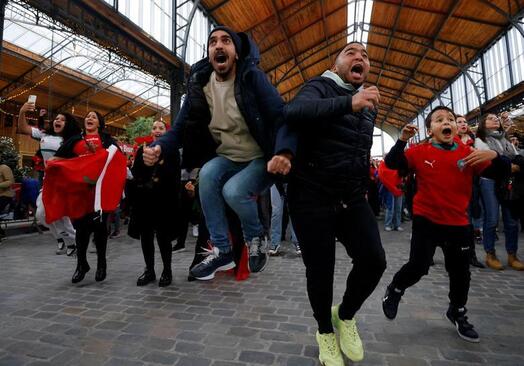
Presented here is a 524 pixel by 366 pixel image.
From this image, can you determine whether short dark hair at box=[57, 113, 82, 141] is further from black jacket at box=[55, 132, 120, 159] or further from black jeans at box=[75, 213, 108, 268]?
black jeans at box=[75, 213, 108, 268]

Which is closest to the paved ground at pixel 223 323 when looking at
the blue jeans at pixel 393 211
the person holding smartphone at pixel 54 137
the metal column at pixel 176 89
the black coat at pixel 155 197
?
the black coat at pixel 155 197

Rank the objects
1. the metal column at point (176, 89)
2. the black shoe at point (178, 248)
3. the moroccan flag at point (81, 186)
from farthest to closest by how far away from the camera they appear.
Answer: the metal column at point (176, 89), the black shoe at point (178, 248), the moroccan flag at point (81, 186)

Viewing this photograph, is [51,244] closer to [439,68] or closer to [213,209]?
[213,209]

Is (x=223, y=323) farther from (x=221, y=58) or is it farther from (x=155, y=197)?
(x=221, y=58)

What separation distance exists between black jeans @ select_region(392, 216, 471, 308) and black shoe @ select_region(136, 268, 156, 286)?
2883 millimetres

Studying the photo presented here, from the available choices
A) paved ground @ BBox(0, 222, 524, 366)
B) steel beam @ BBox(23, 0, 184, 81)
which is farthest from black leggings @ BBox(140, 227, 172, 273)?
steel beam @ BBox(23, 0, 184, 81)

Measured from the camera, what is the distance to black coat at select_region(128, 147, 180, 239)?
3.86 metres

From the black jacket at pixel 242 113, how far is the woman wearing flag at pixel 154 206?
5.00 ft

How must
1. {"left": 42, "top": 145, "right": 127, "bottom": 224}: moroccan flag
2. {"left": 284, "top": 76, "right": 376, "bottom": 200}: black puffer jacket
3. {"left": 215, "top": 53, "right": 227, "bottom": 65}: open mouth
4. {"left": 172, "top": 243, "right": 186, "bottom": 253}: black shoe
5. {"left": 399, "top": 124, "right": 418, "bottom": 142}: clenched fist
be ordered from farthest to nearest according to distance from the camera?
{"left": 172, "top": 243, "right": 186, "bottom": 253}: black shoe
{"left": 42, "top": 145, "right": 127, "bottom": 224}: moroccan flag
{"left": 399, "top": 124, "right": 418, "bottom": 142}: clenched fist
{"left": 215, "top": 53, "right": 227, "bottom": 65}: open mouth
{"left": 284, "top": 76, "right": 376, "bottom": 200}: black puffer jacket

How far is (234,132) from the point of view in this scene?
2.21m

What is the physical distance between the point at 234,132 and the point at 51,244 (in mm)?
6713

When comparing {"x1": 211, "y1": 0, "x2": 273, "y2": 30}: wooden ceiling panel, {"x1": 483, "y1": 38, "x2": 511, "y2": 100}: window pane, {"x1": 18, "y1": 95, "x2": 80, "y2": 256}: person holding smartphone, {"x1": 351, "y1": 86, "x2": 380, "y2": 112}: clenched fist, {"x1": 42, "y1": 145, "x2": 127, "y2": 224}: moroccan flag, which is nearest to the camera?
{"x1": 351, "y1": 86, "x2": 380, "y2": 112}: clenched fist

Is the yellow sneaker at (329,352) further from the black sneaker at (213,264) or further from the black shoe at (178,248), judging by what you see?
the black shoe at (178,248)

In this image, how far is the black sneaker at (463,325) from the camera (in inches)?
92.8
